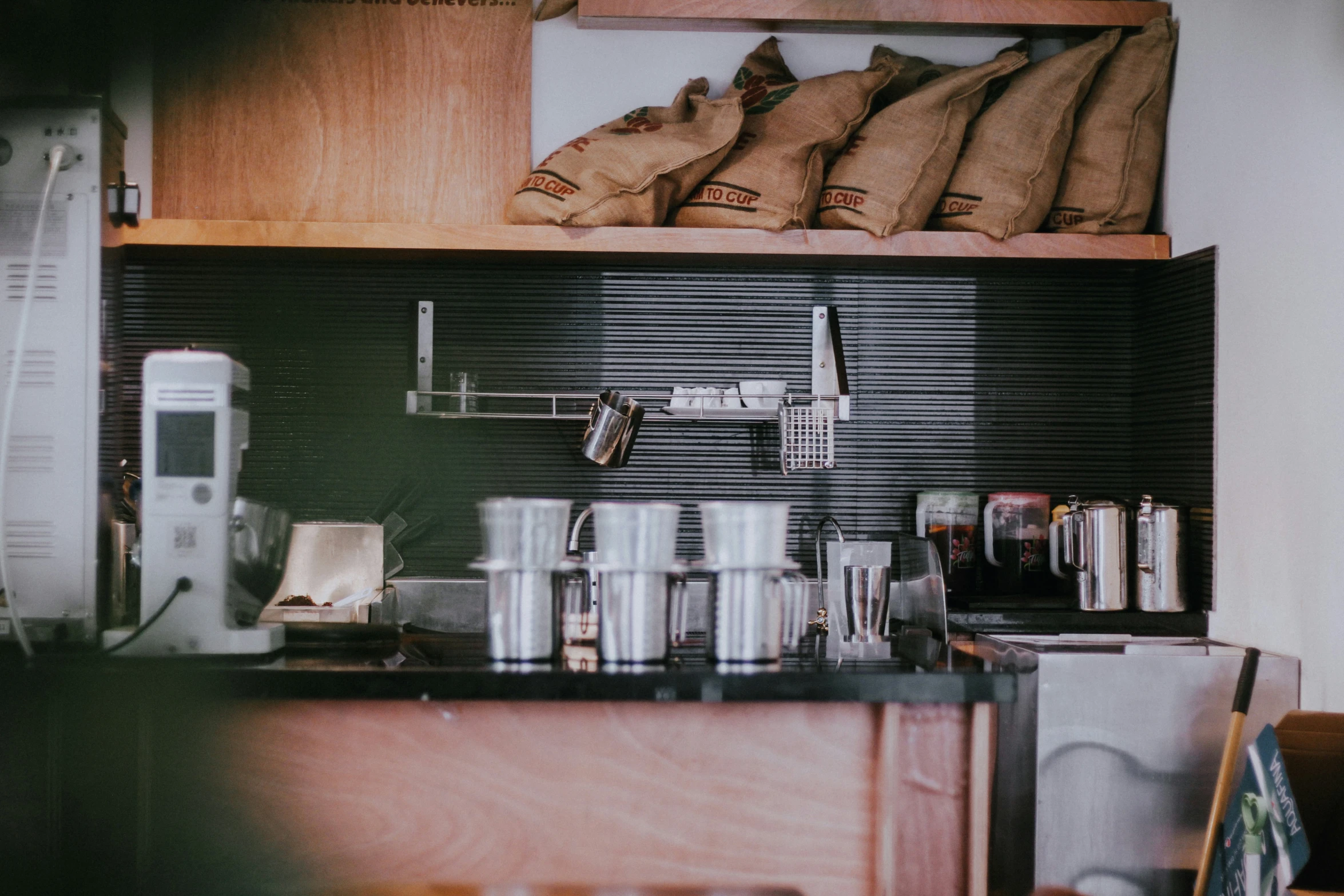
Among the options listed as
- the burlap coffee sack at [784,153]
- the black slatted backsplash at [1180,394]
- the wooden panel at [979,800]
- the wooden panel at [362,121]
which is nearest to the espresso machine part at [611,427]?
the burlap coffee sack at [784,153]

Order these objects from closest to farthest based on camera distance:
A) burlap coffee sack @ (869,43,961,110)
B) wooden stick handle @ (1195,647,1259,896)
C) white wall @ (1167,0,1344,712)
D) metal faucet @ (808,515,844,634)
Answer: wooden stick handle @ (1195,647,1259,896), white wall @ (1167,0,1344,712), metal faucet @ (808,515,844,634), burlap coffee sack @ (869,43,961,110)

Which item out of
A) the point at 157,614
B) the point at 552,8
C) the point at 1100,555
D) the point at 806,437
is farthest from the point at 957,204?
the point at 157,614

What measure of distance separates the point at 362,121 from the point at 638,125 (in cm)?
84

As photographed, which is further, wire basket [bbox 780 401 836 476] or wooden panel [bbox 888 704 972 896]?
wire basket [bbox 780 401 836 476]

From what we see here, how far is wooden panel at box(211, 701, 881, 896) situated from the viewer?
175 centimetres

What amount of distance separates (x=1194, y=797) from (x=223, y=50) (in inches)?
143

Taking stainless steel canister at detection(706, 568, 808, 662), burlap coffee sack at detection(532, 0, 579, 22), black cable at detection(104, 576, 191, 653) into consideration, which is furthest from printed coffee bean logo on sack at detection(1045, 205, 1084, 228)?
black cable at detection(104, 576, 191, 653)

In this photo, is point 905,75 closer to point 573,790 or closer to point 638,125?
point 638,125

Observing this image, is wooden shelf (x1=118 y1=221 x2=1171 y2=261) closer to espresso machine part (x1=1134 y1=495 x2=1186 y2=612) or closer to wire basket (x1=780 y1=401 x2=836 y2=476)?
wire basket (x1=780 y1=401 x2=836 y2=476)

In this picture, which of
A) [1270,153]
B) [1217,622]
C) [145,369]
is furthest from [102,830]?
[1270,153]

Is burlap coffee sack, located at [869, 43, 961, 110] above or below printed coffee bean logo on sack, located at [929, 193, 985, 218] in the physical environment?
above

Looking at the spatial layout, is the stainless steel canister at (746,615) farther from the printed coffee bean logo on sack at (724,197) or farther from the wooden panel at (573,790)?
the printed coffee bean logo on sack at (724,197)

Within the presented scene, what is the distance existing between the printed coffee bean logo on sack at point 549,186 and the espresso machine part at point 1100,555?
1643 mm

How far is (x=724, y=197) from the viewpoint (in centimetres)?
282
